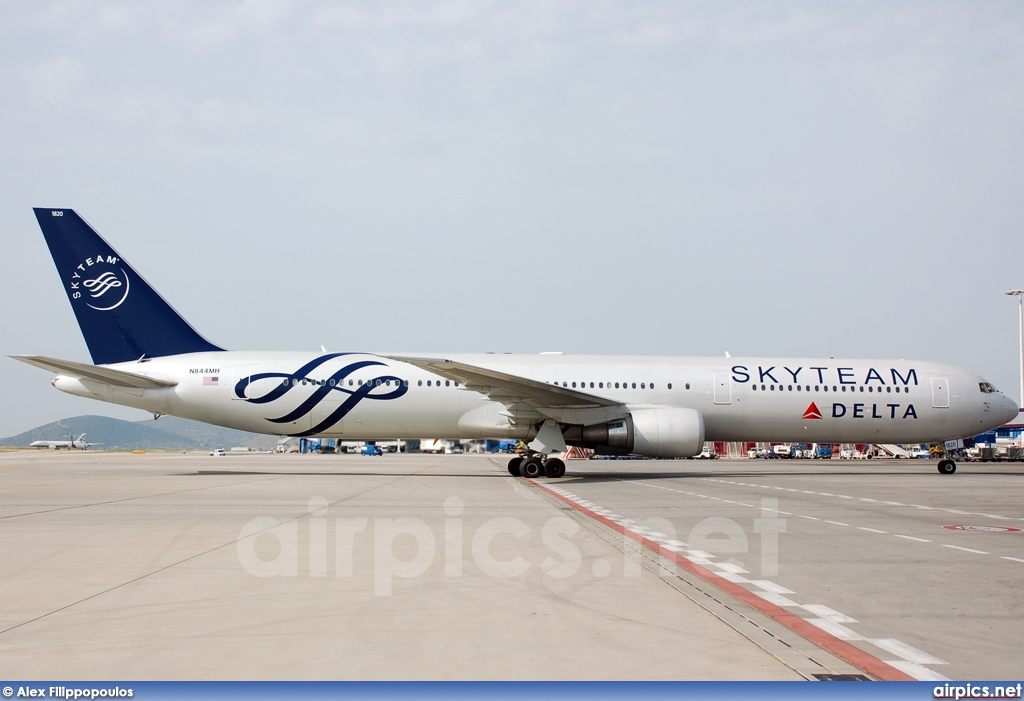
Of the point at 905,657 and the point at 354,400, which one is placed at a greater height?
the point at 354,400

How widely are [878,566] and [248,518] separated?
8049 millimetres

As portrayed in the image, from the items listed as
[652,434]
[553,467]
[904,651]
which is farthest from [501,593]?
[553,467]

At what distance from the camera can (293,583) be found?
6.49 metres

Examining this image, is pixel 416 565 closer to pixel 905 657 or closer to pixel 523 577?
pixel 523 577

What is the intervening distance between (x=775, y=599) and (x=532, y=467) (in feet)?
55.7

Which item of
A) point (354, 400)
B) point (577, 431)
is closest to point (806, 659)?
point (577, 431)

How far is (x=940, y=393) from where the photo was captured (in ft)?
86.5

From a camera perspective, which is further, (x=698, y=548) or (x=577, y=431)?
(x=577, y=431)

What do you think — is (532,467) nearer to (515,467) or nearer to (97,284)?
(515,467)

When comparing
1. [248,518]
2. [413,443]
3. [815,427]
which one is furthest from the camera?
[413,443]

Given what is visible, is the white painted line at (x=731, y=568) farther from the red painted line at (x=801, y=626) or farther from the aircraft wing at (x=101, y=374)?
the aircraft wing at (x=101, y=374)

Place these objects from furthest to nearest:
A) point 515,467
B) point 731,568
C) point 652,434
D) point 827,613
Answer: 1. point 515,467
2. point 652,434
3. point 731,568
4. point 827,613

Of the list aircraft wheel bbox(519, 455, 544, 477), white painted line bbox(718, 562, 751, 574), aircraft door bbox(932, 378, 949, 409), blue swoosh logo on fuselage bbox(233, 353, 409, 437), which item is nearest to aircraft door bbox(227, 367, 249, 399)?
blue swoosh logo on fuselage bbox(233, 353, 409, 437)

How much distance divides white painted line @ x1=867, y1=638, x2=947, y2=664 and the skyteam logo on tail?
23.6 meters
